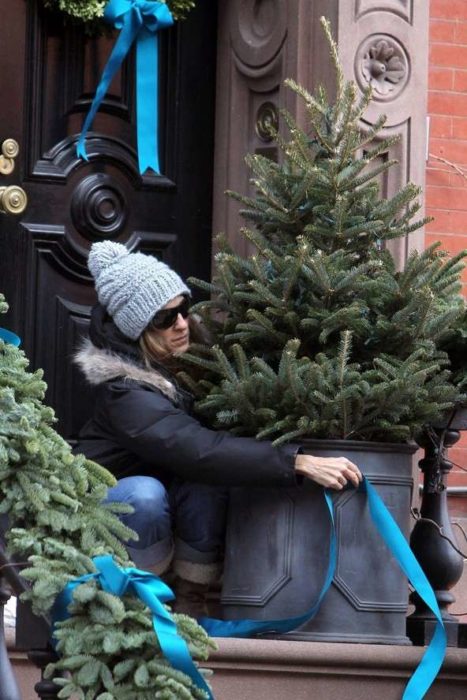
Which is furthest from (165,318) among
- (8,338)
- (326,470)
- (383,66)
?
(8,338)

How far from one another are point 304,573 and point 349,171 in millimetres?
1186

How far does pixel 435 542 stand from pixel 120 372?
3.63ft

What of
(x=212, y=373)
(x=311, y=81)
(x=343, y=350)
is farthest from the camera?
(x=311, y=81)

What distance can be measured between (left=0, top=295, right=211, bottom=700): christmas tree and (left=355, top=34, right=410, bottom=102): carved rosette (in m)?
2.63

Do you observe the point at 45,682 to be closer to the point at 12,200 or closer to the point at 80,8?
the point at 12,200

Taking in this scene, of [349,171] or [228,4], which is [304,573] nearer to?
[349,171]

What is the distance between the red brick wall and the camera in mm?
6066

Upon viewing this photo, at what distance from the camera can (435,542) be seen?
4898mm

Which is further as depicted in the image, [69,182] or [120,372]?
[69,182]

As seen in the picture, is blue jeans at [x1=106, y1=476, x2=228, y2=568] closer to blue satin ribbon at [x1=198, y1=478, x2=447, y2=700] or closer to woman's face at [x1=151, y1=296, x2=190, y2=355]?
blue satin ribbon at [x1=198, y1=478, x2=447, y2=700]

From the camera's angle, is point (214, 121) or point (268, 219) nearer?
point (268, 219)

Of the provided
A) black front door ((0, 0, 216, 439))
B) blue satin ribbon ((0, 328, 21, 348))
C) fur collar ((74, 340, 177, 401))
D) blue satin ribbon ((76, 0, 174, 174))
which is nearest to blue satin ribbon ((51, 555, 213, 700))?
blue satin ribbon ((0, 328, 21, 348))

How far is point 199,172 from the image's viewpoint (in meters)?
5.92

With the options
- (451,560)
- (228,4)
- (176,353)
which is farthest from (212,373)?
(228,4)
